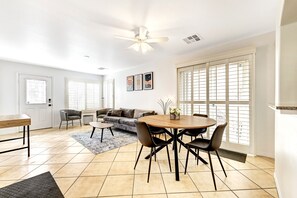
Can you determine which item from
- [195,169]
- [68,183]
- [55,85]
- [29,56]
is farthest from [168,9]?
[55,85]

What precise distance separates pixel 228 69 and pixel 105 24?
2721 millimetres

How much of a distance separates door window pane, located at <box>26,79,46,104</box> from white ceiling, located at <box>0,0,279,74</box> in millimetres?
2029

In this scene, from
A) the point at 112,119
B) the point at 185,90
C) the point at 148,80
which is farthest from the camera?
the point at 112,119

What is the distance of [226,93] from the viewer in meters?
3.23

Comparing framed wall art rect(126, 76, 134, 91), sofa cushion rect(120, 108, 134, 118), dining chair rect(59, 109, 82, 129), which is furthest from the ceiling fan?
Result: dining chair rect(59, 109, 82, 129)

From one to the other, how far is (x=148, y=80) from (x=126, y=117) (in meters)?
1.70

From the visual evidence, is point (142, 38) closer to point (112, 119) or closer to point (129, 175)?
point (129, 175)

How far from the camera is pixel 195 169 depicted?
244 centimetres

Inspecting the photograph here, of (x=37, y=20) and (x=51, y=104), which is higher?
(x=37, y=20)

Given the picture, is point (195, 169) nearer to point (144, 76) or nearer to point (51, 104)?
point (144, 76)

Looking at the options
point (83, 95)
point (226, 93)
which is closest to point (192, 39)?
point (226, 93)

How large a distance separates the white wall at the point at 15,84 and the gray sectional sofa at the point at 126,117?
7.40 feet

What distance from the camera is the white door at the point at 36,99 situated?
5.19m

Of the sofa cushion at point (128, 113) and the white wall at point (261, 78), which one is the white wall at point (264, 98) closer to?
the white wall at point (261, 78)
